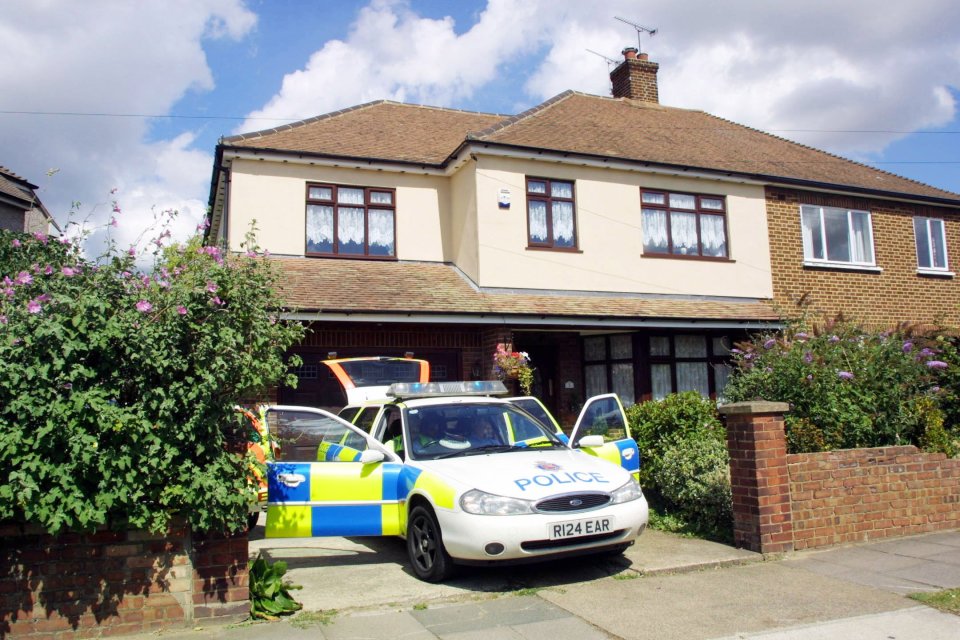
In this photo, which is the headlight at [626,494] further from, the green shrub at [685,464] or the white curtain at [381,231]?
the white curtain at [381,231]

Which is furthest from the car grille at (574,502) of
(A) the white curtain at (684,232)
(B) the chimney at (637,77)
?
(B) the chimney at (637,77)

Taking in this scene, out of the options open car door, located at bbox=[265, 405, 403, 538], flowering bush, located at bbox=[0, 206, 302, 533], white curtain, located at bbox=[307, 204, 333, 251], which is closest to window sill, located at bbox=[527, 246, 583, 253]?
white curtain, located at bbox=[307, 204, 333, 251]

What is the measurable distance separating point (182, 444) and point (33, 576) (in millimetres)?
1150

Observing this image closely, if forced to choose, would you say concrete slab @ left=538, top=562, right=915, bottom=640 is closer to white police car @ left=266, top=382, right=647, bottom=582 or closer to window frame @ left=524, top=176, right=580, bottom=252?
white police car @ left=266, top=382, right=647, bottom=582

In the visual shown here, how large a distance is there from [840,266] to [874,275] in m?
0.94

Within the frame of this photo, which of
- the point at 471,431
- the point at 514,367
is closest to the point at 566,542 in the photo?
the point at 471,431

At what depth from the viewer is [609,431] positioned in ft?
26.6

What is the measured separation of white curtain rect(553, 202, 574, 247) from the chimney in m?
6.69

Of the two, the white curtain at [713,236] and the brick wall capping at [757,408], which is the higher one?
the white curtain at [713,236]

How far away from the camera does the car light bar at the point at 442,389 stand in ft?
23.3

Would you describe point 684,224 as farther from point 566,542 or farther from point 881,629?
point 881,629

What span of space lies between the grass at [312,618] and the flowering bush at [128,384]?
791 millimetres

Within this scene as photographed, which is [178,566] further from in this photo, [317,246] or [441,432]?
[317,246]

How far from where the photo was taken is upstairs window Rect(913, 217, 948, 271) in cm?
1673
